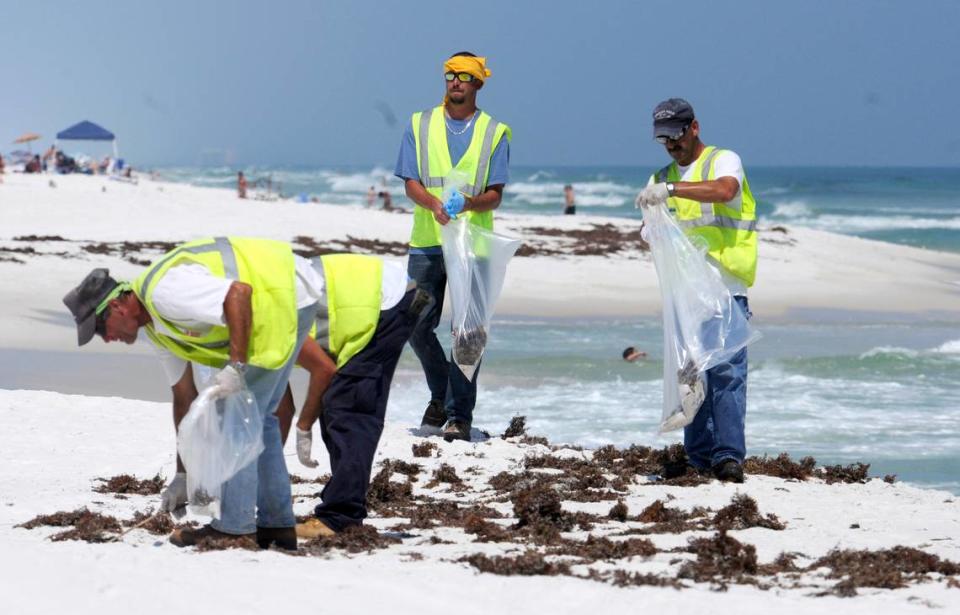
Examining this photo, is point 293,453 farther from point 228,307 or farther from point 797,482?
point 228,307

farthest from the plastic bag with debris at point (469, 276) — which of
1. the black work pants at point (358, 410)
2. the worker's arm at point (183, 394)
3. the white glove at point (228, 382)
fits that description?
the white glove at point (228, 382)

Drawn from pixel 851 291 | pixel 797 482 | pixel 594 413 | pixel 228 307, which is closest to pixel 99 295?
pixel 228 307

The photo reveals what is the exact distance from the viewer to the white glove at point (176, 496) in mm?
5332

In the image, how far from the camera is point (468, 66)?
8.00 metres

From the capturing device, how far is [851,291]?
74.8 feet

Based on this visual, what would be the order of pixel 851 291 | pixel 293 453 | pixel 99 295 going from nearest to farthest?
pixel 99 295 → pixel 293 453 → pixel 851 291

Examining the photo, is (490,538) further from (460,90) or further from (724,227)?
(460,90)

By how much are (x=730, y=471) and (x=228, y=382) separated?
3.21m

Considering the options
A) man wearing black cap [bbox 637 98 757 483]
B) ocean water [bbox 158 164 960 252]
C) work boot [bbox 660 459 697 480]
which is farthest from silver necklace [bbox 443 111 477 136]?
ocean water [bbox 158 164 960 252]

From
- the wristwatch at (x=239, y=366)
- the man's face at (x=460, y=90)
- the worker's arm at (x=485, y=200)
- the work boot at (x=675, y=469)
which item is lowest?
the work boot at (x=675, y=469)

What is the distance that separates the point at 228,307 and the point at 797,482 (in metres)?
3.78

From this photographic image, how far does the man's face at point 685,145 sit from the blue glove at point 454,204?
1.17 metres

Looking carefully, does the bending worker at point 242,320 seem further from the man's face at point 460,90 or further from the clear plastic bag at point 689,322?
the man's face at point 460,90

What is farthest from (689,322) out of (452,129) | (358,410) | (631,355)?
(631,355)
